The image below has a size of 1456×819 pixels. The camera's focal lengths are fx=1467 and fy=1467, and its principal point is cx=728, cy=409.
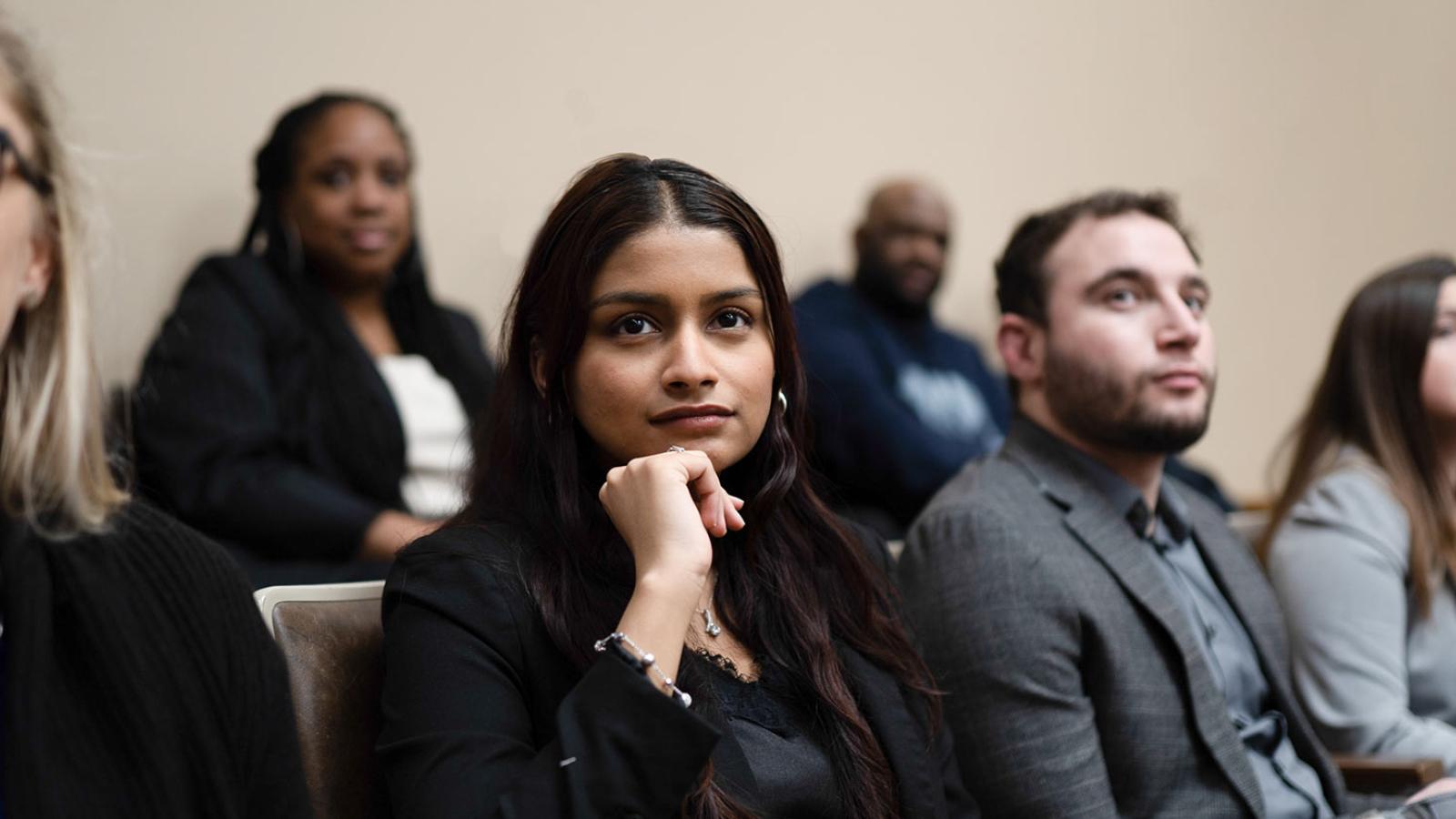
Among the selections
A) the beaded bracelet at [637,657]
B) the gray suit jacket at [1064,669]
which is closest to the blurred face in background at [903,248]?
the gray suit jacket at [1064,669]

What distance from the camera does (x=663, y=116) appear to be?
12.4 feet

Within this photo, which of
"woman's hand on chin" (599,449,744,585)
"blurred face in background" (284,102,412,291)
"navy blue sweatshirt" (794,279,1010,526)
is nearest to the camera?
"woman's hand on chin" (599,449,744,585)

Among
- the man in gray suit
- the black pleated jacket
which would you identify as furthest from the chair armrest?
the black pleated jacket

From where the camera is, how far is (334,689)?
1436 mm

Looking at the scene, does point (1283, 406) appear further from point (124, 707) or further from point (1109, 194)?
point (124, 707)

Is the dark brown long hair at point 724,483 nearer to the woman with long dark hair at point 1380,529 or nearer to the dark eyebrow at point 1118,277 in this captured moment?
the dark eyebrow at point 1118,277

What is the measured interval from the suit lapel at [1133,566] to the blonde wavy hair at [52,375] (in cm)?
129

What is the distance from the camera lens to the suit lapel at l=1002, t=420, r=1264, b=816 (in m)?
1.86

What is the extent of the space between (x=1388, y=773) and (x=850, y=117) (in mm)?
2590

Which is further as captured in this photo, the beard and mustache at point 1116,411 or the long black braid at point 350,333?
the long black braid at point 350,333

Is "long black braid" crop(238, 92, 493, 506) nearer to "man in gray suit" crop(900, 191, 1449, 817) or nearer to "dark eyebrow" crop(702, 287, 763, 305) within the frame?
"man in gray suit" crop(900, 191, 1449, 817)

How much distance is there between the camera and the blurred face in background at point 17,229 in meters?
1.11

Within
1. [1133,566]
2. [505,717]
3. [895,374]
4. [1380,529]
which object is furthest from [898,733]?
[895,374]

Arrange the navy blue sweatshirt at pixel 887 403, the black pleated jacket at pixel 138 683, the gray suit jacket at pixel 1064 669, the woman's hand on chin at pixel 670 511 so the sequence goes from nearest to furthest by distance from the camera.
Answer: the black pleated jacket at pixel 138 683, the woman's hand on chin at pixel 670 511, the gray suit jacket at pixel 1064 669, the navy blue sweatshirt at pixel 887 403
